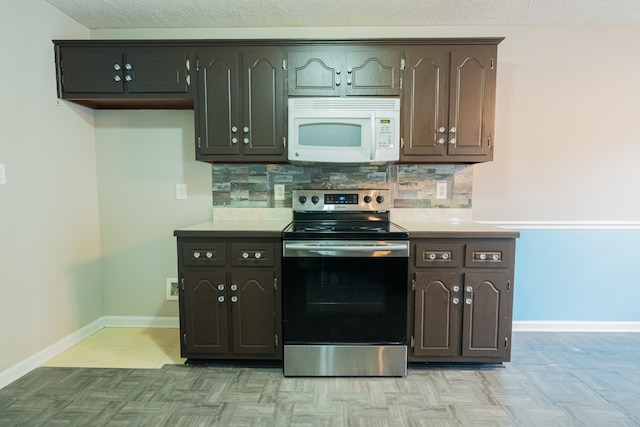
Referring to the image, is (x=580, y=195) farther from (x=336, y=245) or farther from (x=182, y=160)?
(x=182, y=160)

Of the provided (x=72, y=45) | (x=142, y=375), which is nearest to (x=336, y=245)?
(x=142, y=375)

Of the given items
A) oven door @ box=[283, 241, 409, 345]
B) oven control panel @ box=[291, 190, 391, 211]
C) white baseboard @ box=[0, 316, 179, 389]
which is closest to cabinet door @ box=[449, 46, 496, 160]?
oven control panel @ box=[291, 190, 391, 211]

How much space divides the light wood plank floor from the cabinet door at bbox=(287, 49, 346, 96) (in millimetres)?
1830

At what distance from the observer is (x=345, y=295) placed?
1927mm

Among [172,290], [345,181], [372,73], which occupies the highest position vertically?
[372,73]

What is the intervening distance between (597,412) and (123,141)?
11.4ft

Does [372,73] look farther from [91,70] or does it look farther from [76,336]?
[76,336]

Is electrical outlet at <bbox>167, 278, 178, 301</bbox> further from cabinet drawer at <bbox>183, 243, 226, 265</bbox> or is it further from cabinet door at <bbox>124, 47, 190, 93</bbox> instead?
cabinet door at <bbox>124, 47, 190, 93</bbox>

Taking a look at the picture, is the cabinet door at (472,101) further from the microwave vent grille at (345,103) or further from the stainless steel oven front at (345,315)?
the stainless steel oven front at (345,315)

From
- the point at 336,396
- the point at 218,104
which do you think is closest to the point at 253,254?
the point at 336,396

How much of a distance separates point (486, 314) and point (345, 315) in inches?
34.3

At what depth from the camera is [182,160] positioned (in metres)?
2.54

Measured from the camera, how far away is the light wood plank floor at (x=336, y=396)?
5.22 ft

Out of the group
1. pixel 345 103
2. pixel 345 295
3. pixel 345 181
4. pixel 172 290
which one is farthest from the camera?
pixel 172 290
